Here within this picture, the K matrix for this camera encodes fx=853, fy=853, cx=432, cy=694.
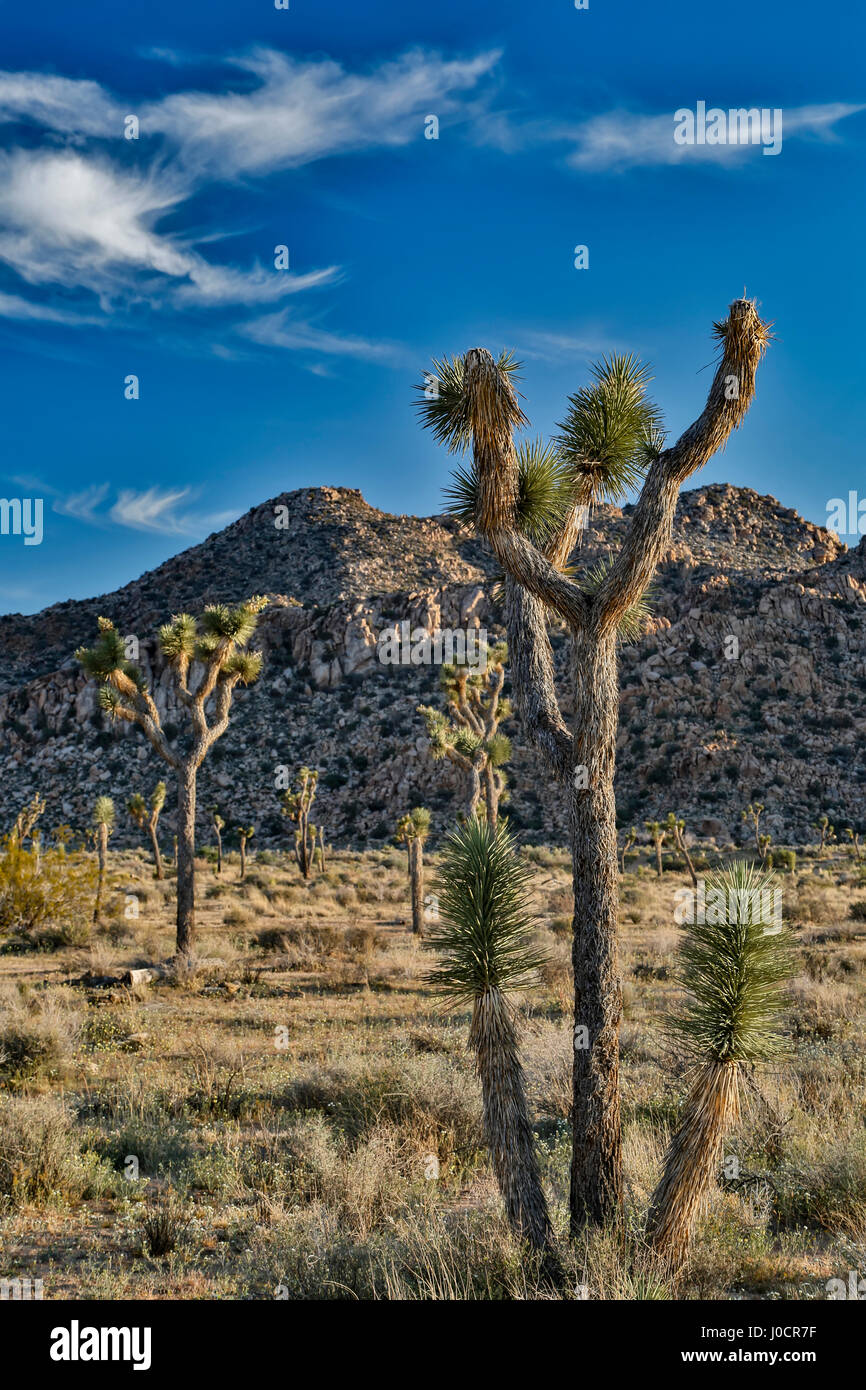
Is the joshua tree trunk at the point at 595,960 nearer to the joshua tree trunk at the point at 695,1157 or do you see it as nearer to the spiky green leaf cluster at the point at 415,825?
the joshua tree trunk at the point at 695,1157

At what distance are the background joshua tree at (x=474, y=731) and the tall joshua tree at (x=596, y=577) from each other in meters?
13.1

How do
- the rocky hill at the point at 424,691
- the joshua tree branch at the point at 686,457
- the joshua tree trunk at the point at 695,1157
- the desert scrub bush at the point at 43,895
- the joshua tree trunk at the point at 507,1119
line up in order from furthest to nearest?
the rocky hill at the point at 424,691 → the desert scrub bush at the point at 43,895 → the joshua tree branch at the point at 686,457 → the joshua tree trunk at the point at 507,1119 → the joshua tree trunk at the point at 695,1157

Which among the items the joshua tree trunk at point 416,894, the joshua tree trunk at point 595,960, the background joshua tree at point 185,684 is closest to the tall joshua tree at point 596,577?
the joshua tree trunk at point 595,960

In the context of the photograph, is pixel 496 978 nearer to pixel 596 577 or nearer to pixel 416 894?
pixel 596 577

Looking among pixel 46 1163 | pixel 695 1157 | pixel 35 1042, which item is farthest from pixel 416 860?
pixel 695 1157

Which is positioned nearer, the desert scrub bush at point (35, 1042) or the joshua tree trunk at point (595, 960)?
the joshua tree trunk at point (595, 960)

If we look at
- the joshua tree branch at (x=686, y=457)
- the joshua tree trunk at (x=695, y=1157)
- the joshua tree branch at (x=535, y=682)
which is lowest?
the joshua tree trunk at (x=695, y=1157)

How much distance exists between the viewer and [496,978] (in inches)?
185

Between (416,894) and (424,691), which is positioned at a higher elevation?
(424,691)

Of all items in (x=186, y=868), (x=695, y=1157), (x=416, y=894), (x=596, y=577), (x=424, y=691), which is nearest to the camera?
(x=695, y=1157)

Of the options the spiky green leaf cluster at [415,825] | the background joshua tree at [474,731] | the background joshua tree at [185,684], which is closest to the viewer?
the background joshua tree at [185,684]

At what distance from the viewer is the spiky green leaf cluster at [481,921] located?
4.69m

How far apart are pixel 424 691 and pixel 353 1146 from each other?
49626mm
